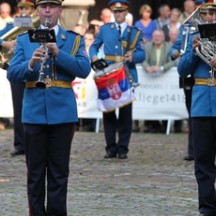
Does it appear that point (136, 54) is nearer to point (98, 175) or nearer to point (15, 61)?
point (98, 175)

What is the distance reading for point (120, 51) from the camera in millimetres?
13352

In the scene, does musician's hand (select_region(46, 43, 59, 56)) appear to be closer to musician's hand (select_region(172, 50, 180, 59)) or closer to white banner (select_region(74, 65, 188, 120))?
musician's hand (select_region(172, 50, 180, 59))

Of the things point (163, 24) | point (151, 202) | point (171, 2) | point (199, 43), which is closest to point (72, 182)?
point (151, 202)

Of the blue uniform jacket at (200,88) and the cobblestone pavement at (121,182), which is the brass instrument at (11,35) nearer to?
the cobblestone pavement at (121,182)

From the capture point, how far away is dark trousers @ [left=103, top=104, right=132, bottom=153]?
524 inches

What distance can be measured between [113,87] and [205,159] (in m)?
4.62

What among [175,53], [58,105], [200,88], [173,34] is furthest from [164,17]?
[58,105]

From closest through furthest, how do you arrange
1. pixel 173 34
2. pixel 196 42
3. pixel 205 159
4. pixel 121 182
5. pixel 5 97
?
pixel 196 42 → pixel 205 159 → pixel 121 182 → pixel 5 97 → pixel 173 34

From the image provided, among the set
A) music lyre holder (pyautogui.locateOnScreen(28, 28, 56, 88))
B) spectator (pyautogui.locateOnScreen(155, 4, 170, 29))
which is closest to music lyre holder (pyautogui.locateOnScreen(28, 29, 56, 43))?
music lyre holder (pyautogui.locateOnScreen(28, 28, 56, 88))

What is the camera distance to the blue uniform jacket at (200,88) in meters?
8.66

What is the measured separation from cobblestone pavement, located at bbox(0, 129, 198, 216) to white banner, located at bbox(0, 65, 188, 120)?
2.01 m

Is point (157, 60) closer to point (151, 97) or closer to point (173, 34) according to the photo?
point (151, 97)

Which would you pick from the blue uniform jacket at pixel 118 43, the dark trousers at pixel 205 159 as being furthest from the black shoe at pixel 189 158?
the dark trousers at pixel 205 159

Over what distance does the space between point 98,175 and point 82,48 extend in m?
3.70
